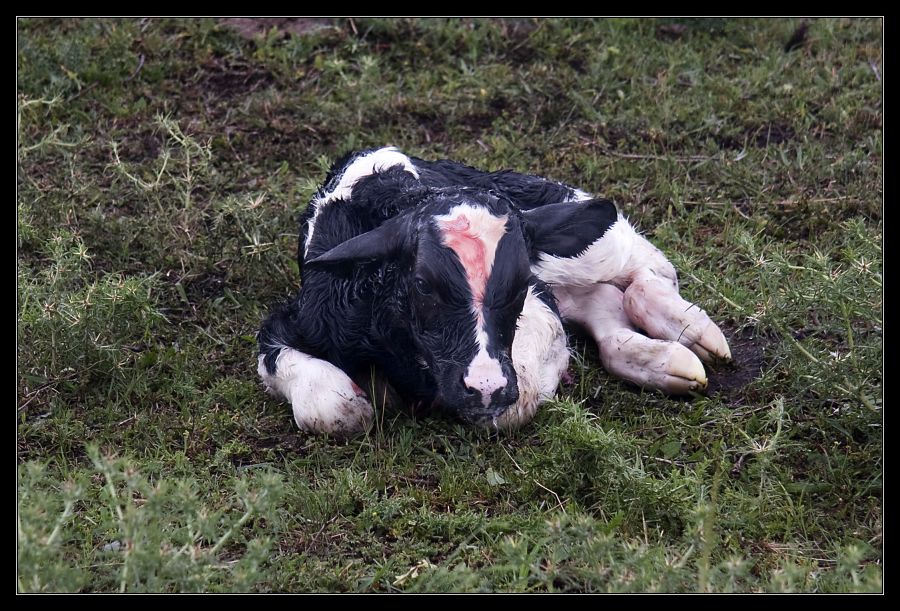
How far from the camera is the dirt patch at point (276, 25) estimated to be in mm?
9305

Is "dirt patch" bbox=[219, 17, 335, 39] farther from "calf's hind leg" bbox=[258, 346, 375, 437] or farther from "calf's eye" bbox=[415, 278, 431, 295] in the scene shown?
"calf's eye" bbox=[415, 278, 431, 295]

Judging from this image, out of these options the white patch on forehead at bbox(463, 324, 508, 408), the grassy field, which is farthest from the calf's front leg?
the white patch on forehead at bbox(463, 324, 508, 408)

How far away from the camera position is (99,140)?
833cm

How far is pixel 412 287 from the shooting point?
16.4 feet

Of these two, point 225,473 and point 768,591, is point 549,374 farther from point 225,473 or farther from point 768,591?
point 768,591

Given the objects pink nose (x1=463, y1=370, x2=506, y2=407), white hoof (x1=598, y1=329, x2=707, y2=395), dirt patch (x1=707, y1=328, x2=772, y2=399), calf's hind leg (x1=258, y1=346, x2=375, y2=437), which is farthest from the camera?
dirt patch (x1=707, y1=328, x2=772, y2=399)

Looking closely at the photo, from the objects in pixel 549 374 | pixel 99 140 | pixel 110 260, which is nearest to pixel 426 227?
pixel 549 374

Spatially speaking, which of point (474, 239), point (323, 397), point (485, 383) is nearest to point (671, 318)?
point (474, 239)

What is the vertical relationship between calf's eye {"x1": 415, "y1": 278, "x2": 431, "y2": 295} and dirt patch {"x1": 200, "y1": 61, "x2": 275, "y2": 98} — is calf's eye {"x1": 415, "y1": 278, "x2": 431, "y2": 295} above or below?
above

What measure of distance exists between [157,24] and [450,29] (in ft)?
7.51

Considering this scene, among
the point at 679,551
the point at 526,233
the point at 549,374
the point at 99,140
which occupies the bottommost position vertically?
the point at 99,140

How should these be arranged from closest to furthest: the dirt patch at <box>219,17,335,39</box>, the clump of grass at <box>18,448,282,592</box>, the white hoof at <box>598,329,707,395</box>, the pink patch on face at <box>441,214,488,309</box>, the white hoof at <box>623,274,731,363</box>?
the clump of grass at <box>18,448,282,592</box> < the pink patch on face at <box>441,214,488,309</box> < the white hoof at <box>598,329,707,395</box> < the white hoof at <box>623,274,731,363</box> < the dirt patch at <box>219,17,335,39</box>

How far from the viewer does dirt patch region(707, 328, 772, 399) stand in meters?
5.77

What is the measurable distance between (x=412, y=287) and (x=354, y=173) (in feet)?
4.24
